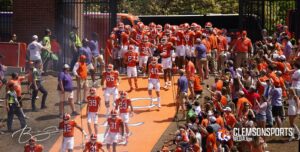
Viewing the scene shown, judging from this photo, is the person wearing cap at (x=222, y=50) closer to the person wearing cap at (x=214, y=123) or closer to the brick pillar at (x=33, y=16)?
the brick pillar at (x=33, y=16)

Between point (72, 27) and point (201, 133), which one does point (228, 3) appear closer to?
point (72, 27)

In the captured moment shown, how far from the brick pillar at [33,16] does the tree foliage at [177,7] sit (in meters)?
15.3

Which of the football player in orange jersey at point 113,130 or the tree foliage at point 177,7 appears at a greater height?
the tree foliage at point 177,7

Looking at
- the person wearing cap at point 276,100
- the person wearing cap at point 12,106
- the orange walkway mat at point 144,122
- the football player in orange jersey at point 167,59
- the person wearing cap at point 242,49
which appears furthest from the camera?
the person wearing cap at point 242,49

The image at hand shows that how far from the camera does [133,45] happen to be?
1207 inches

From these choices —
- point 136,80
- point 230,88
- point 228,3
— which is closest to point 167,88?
point 136,80

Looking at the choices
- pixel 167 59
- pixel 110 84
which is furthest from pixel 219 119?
pixel 167 59

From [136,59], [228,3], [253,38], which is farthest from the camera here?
[228,3]

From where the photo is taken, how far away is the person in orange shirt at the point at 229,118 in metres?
22.0

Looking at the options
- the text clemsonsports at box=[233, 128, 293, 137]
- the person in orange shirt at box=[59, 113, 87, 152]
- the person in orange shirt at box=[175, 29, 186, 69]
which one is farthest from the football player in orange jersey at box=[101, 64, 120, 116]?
the text clemsonsports at box=[233, 128, 293, 137]

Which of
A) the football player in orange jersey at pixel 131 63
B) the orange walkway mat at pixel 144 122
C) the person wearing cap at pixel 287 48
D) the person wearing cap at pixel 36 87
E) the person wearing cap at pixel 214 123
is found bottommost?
the orange walkway mat at pixel 144 122

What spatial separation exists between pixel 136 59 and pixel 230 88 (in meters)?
5.13

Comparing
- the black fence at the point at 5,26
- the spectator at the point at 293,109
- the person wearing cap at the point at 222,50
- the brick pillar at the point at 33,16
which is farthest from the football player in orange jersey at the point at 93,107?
the black fence at the point at 5,26

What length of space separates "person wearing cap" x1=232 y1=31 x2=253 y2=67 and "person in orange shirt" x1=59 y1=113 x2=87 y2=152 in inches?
342
